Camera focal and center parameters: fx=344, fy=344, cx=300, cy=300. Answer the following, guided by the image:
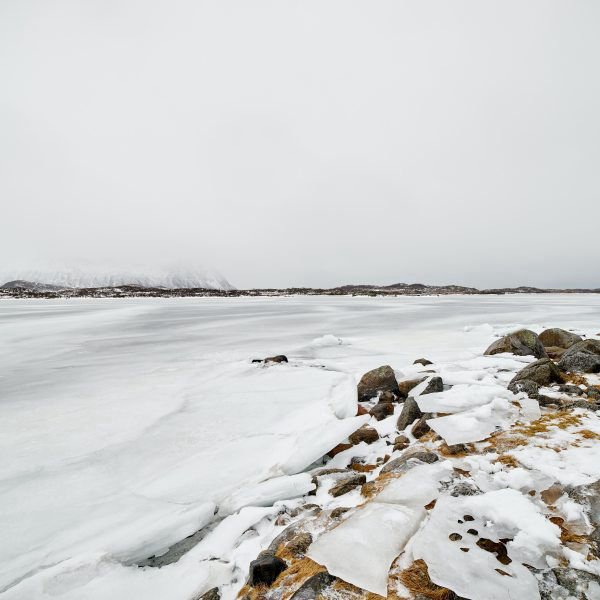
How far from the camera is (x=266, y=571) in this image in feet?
7.89

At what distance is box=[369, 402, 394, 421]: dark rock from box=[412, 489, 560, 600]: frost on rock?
2445mm

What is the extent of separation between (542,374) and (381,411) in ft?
8.52

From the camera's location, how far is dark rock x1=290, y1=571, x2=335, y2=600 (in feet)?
6.84

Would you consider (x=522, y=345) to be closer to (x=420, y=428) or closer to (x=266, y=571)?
(x=420, y=428)

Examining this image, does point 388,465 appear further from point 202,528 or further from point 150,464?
point 150,464

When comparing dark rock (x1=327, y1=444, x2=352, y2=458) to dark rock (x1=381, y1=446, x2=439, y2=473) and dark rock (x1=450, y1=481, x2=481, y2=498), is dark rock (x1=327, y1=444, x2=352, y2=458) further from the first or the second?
dark rock (x1=450, y1=481, x2=481, y2=498)

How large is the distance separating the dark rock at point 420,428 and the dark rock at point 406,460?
1.92 feet

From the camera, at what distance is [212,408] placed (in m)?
6.12

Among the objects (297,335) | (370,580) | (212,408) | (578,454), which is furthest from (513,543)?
(297,335)

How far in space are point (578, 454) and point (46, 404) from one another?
794 centimetres

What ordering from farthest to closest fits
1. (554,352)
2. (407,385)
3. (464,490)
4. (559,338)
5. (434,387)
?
1. (559,338)
2. (554,352)
3. (407,385)
4. (434,387)
5. (464,490)

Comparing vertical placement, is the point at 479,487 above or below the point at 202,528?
above

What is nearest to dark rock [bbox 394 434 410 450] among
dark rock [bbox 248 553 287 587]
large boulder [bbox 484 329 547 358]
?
dark rock [bbox 248 553 287 587]

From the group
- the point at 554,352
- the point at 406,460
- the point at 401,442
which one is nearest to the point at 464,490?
the point at 406,460
